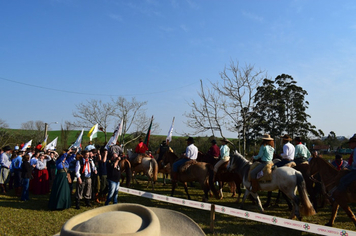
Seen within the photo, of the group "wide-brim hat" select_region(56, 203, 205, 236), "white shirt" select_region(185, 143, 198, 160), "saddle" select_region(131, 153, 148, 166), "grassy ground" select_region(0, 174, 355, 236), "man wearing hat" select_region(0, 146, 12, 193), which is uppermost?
"white shirt" select_region(185, 143, 198, 160)

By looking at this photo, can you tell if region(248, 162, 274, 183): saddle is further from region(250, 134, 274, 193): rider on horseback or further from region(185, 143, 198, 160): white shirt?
region(185, 143, 198, 160): white shirt

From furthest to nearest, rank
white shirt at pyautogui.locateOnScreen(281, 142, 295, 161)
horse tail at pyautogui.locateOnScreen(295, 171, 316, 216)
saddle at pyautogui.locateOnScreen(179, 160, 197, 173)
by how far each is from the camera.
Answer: saddle at pyautogui.locateOnScreen(179, 160, 197, 173)
white shirt at pyautogui.locateOnScreen(281, 142, 295, 161)
horse tail at pyautogui.locateOnScreen(295, 171, 316, 216)

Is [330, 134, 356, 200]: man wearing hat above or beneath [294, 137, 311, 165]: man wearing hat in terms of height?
beneath

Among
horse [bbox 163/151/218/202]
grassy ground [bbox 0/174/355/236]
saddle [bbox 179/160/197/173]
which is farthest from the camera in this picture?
saddle [bbox 179/160/197/173]

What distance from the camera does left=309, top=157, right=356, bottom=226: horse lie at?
6587mm

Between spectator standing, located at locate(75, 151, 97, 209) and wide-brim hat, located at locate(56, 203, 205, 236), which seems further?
spectator standing, located at locate(75, 151, 97, 209)

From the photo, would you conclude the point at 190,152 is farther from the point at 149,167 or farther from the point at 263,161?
the point at 149,167

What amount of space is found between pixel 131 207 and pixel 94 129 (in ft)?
39.8

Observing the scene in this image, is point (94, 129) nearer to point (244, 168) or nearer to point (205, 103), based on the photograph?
point (205, 103)

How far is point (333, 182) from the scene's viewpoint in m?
7.51

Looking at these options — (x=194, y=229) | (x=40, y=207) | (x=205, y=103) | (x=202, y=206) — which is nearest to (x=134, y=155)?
(x=205, y=103)

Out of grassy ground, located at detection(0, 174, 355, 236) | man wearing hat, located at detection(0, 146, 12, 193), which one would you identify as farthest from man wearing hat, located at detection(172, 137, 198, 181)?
man wearing hat, located at detection(0, 146, 12, 193)

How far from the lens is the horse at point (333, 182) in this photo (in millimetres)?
6587

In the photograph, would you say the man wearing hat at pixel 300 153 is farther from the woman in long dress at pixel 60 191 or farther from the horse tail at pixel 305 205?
the woman in long dress at pixel 60 191
